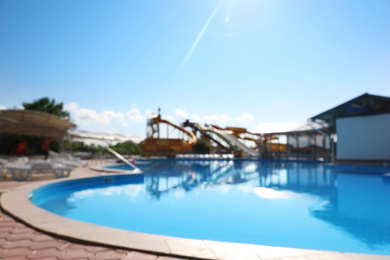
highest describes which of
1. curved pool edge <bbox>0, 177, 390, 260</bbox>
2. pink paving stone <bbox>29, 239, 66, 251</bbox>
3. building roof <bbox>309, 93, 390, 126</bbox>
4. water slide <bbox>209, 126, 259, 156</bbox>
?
building roof <bbox>309, 93, 390, 126</bbox>

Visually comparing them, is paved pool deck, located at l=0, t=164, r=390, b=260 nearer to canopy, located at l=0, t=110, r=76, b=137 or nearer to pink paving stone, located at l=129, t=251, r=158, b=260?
pink paving stone, located at l=129, t=251, r=158, b=260

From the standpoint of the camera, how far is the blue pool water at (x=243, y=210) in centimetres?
429

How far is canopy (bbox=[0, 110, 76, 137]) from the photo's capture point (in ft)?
41.3

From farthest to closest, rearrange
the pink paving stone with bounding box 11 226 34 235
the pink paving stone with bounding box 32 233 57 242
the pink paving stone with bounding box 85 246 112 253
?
1. the pink paving stone with bounding box 11 226 34 235
2. the pink paving stone with bounding box 32 233 57 242
3. the pink paving stone with bounding box 85 246 112 253

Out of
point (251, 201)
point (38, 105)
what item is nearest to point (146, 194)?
point (251, 201)

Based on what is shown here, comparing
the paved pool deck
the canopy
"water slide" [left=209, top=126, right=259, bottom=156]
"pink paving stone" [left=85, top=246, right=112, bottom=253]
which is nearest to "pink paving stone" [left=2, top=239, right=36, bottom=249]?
the paved pool deck

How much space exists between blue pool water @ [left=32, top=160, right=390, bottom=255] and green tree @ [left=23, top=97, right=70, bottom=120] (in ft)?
62.0

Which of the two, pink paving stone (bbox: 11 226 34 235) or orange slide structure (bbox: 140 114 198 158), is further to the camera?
orange slide structure (bbox: 140 114 198 158)

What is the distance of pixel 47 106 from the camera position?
24.7m

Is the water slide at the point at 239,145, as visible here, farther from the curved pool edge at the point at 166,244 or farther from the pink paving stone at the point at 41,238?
the pink paving stone at the point at 41,238

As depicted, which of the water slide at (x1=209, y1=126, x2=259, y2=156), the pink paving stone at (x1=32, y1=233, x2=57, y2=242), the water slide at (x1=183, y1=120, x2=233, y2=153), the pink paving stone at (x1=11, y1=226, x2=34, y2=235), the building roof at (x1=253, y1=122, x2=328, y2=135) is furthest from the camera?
the water slide at (x1=183, y1=120, x2=233, y2=153)

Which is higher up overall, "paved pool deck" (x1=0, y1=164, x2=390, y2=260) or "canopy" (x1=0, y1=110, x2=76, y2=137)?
"canopy" (x1=0, y1=110, x2=76, y2=137)

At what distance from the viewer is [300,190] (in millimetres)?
8406

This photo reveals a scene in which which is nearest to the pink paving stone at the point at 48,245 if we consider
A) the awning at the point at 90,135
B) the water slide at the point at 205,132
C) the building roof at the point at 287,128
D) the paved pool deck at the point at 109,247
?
the paved pool deck at the point at 109,247
